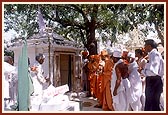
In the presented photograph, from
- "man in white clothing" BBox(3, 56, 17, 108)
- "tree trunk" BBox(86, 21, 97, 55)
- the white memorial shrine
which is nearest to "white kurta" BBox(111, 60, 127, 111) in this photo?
"tree trunk" BBox(86, 21, 97, 55)

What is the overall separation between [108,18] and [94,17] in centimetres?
25

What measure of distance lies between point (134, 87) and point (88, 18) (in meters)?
1.59

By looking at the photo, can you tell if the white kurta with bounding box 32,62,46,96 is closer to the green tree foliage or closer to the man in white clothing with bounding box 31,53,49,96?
the man in white clothing with bounding box 31,53,49,96

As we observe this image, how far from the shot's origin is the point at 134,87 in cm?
518

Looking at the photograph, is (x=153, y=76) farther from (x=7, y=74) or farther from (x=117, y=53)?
(x=7, y=74)

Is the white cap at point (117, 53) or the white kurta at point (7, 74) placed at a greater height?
the white cap at point (117, 53)

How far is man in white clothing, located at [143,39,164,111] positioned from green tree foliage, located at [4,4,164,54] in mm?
846

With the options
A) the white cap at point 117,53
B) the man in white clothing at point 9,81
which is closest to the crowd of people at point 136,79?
the white cap at point 117,53

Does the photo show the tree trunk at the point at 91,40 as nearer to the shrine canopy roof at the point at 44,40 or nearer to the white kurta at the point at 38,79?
the shrine canopy roof at the point at 44,40

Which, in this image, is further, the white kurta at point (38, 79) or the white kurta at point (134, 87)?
the white kurta at point (38, 79)

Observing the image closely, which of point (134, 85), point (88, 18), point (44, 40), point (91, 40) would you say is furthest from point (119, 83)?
point (44, 40)

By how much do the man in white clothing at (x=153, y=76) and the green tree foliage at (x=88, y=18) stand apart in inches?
33.3

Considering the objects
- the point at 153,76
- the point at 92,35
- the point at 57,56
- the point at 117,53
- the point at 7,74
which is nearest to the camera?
the point at 153,76

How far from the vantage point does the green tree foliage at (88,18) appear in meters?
5.70
